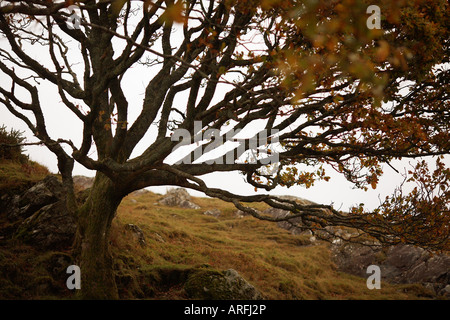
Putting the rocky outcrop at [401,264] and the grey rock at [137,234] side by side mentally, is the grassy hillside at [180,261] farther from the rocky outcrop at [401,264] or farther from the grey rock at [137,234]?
the rocky outcrop at [401,264]

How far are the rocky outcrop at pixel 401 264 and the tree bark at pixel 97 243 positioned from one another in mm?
19327

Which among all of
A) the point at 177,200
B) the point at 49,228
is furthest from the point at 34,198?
the point at 177,200

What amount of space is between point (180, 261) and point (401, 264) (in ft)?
60.2

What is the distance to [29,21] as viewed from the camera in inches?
432

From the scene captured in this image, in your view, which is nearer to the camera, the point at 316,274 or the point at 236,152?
the point at 236,152

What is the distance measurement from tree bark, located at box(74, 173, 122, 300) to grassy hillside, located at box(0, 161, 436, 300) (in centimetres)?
77

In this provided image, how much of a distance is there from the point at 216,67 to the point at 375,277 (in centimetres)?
2266

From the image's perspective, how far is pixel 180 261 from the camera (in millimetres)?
16047

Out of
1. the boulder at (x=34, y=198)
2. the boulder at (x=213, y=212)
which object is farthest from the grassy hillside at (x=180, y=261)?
the boulder at (x=213, y=212)

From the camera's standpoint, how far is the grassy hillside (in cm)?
1066

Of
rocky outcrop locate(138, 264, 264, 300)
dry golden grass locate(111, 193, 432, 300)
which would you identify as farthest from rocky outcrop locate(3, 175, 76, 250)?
rocky outcrop locate(138, 264, 264, 300)

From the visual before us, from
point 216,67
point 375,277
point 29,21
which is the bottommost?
point 375,277
